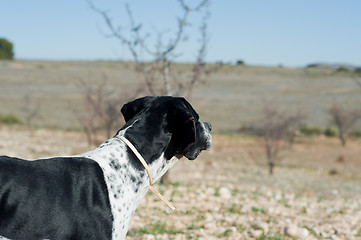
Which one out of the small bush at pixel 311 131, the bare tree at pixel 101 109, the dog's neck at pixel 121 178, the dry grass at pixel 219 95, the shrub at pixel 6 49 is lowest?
the shrub at pixel 6 49

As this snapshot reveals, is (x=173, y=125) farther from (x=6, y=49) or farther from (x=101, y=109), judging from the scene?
(x=6, y=49)

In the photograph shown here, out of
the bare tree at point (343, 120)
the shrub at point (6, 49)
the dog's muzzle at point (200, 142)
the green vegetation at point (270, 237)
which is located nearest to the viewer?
the dog's muzzle at point (200, 142)

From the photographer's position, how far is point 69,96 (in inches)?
2143

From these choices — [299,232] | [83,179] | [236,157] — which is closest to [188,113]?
[83,179]

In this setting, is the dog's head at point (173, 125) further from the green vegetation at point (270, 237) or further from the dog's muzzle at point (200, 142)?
the green vegetation at point (270, 237)

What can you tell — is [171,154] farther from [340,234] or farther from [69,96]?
[69,96]

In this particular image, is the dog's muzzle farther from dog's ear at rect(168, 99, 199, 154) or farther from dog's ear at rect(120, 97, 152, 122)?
dog's ear at rect(120, 97, 152, 122)

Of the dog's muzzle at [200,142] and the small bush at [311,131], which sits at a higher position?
the dog's muzzle at [200,142]

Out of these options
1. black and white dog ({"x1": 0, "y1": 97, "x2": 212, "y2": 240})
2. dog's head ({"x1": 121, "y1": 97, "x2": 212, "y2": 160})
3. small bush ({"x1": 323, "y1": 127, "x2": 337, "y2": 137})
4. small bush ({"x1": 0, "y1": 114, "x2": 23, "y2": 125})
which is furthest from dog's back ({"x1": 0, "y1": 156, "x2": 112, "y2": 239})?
small bush ({"x1": 323, "y1": 127, "x2": 337, "y2": 137})

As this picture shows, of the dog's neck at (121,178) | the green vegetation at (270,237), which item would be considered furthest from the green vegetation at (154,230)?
the dog's neck at (121,178)

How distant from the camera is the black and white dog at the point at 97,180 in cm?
307

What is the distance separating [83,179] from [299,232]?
14.3 ft

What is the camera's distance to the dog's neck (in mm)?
3326

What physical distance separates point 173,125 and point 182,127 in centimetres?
7
